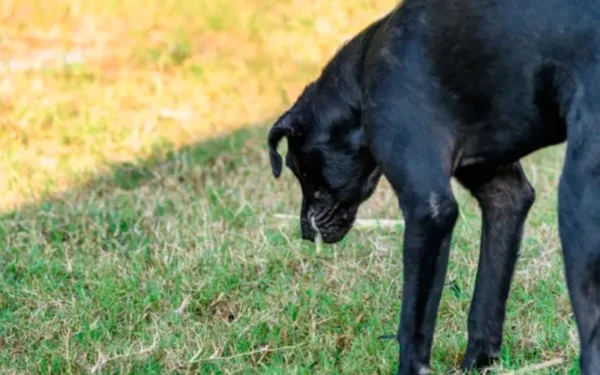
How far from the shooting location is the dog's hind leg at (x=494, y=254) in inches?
208

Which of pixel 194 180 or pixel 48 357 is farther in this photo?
pixel 194 180

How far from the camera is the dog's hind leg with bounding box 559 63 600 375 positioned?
4.40 metres

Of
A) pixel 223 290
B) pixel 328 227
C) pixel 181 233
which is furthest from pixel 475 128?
pixel 181 233

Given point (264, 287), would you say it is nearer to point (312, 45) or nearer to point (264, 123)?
point (264, 123)

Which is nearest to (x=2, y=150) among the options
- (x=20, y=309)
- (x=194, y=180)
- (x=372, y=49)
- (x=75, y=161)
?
(x=75, y=161)

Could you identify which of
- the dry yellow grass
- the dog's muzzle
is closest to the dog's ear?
the dog's muzzle

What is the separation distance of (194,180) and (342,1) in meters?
4.32

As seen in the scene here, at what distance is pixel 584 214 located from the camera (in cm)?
441

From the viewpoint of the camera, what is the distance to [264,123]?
9.54 meters

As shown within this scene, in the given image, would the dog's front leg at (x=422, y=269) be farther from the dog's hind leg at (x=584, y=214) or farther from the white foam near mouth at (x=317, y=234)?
the white foam near mouth at (x=317, y=234)

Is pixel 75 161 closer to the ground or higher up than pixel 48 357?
higher up

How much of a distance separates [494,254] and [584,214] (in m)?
0.91

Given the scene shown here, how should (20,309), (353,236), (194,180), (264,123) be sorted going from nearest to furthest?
(20,309) < (353,236) < (194,180) < (264,123)

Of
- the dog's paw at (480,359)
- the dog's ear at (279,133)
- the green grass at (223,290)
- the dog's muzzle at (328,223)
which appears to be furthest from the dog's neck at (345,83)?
the dog's paw at (480,359)
